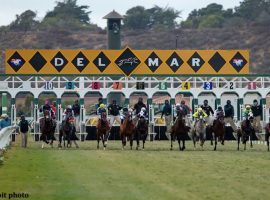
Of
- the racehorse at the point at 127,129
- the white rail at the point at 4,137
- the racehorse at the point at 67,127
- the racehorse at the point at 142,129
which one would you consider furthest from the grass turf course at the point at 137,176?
the racehorse at the point at 67,127

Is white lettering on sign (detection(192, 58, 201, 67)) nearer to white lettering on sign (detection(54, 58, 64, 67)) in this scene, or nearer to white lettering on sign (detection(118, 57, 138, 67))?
white lettering on sign (detection(118, 57, 138, 67))

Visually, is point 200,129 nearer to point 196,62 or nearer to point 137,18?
point 196,62

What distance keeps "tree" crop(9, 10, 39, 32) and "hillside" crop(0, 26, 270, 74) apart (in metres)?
9.50

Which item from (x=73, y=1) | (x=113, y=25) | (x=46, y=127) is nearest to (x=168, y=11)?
(x=73, y=1)

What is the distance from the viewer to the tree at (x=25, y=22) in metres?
154

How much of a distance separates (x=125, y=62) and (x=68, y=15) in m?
124

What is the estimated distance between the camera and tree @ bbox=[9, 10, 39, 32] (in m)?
154

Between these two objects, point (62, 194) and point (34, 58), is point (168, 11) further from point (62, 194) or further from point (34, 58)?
point (62, 194)

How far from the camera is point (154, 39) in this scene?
470 ft

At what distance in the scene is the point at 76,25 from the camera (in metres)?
161

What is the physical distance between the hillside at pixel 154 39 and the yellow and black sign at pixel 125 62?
266 feet

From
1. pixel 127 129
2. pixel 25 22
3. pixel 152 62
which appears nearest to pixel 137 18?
pixel 25 22

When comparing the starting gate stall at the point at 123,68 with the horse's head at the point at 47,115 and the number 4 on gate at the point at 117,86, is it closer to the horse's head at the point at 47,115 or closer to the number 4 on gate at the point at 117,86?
the number 4 on gate at the point at 117,86

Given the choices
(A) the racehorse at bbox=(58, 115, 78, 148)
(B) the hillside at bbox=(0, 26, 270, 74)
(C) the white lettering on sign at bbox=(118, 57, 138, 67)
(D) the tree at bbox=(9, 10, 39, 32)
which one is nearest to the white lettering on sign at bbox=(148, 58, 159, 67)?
(C) the white lettering on sign at bbox=(118, 57, 138, 67)
